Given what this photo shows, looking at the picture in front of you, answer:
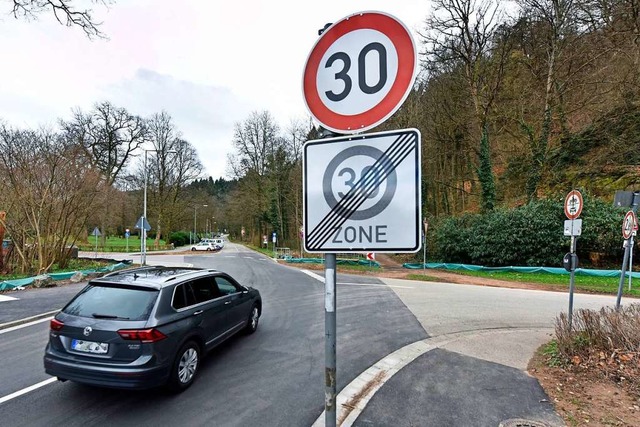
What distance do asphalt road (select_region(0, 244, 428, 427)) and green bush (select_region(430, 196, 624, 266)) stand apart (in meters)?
13.7

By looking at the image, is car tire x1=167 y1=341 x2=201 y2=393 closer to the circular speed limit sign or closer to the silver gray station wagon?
the silver gray station wagon

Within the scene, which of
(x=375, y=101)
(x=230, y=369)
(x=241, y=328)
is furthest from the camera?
(x=241, y=328)

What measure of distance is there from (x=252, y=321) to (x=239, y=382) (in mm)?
2320

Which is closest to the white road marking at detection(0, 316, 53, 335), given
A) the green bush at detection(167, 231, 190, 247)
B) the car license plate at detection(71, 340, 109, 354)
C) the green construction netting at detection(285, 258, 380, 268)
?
the car license plate at detection(71, 340, 109, 354)

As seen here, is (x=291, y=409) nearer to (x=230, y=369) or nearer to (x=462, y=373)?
(x=230, y=369)

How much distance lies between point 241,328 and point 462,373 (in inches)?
152

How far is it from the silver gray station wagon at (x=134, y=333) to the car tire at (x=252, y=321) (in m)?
1.52

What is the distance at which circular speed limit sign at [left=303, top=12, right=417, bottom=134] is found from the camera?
1.69m

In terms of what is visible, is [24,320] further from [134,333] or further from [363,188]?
[363,188]

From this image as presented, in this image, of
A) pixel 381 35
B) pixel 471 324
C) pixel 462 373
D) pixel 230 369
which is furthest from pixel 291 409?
pixel 471 324

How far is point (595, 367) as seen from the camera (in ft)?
15.3

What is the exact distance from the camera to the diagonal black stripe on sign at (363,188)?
5.05 ft

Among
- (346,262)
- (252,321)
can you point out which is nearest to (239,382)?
(252,321)

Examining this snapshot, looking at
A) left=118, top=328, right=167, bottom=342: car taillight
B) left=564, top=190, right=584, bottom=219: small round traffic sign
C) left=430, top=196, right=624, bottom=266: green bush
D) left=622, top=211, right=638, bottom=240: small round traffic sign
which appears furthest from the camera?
A: left=430, top=196, right=624, bottom=266: green bush
